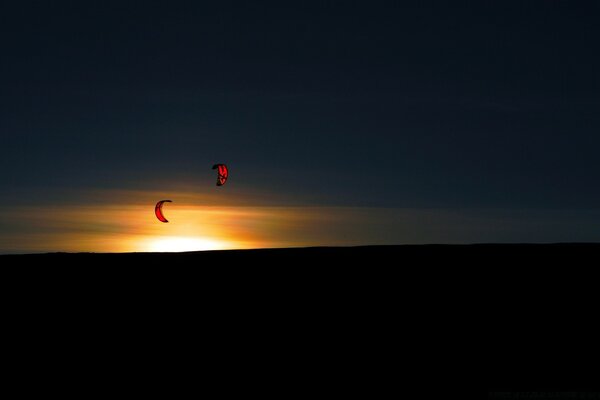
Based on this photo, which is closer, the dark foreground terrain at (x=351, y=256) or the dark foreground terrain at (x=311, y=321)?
the dark foreground terrain at (x=311, y=321)

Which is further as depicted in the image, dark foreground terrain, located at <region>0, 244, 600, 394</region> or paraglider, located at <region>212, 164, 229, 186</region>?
paraglider, located at <region>212, 164, 229, 186</region>

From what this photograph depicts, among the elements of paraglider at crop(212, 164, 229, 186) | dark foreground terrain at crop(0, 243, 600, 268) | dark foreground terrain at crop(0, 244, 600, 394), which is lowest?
dark foreground terrain at crop(0, 244, 600, 394)

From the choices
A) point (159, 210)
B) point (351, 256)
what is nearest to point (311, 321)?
point (351, 256)

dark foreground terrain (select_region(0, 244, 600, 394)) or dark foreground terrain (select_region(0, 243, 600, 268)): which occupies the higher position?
dark foreground terrain (select_region(0, 243, 600, 268))

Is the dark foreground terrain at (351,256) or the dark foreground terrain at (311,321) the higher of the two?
the dark foreground terrain at (351,256)

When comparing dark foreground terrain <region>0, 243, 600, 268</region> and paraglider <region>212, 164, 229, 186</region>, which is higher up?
paraglider <region>212, 164, 229, 186</region>

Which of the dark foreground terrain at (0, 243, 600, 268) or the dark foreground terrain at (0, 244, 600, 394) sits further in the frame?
the dark foreground terrain at (0, 243, 600, 268)

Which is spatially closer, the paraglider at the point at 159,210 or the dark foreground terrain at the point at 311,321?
the dark foreground terrain at the point at 311,321

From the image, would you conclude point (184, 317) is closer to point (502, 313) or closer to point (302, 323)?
point (302, 323)

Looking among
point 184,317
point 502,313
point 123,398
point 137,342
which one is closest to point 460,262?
point 502,313

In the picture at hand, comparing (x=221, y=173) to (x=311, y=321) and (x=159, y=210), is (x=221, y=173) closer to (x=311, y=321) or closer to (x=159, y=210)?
(x=159, y=210)

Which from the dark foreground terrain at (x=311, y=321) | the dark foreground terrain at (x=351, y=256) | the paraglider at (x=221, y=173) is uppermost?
the paraglider at (x=221, y=173)
